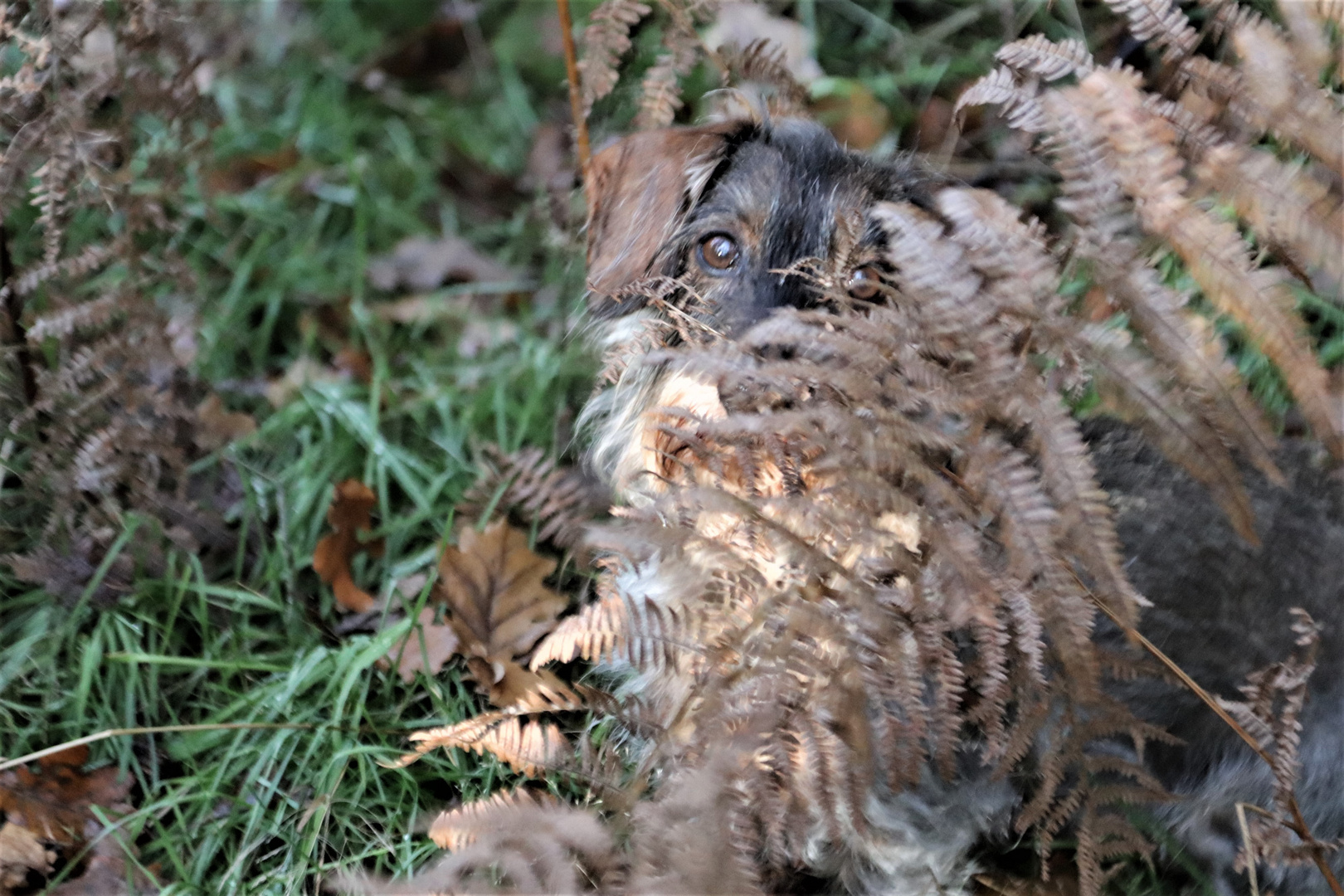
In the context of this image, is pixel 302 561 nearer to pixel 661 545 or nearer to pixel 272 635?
pixel 272 635

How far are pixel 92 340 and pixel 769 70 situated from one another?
175 centimetres

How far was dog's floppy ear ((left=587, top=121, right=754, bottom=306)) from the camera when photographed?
237 cm

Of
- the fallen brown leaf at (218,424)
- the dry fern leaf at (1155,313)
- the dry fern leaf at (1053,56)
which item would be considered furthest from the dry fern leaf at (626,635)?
the fallen brown leaf at (218,424)

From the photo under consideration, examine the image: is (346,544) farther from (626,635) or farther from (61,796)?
(626,635)

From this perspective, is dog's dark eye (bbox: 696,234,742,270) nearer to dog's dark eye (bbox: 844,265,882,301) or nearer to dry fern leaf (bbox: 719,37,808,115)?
dog's dark eye (bbox: 844,265,882,301)

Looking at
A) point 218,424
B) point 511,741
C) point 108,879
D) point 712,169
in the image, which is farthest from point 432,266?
point 511,741

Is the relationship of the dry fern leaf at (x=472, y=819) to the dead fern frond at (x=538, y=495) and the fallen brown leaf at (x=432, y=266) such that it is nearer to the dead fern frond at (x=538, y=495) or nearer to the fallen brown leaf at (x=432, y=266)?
the dead fern frond at (x=538, y=495)

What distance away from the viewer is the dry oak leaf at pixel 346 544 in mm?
2793

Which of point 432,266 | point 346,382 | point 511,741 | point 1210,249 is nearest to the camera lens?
point 1210,249

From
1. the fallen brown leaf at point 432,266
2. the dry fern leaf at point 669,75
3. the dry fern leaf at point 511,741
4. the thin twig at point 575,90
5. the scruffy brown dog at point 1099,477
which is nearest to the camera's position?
the dry fern leaf at point 511,741

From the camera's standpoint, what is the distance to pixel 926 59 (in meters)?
4.02

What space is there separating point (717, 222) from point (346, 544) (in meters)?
1.29

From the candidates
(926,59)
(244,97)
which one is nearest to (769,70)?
(926,59)

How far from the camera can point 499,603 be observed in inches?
106
